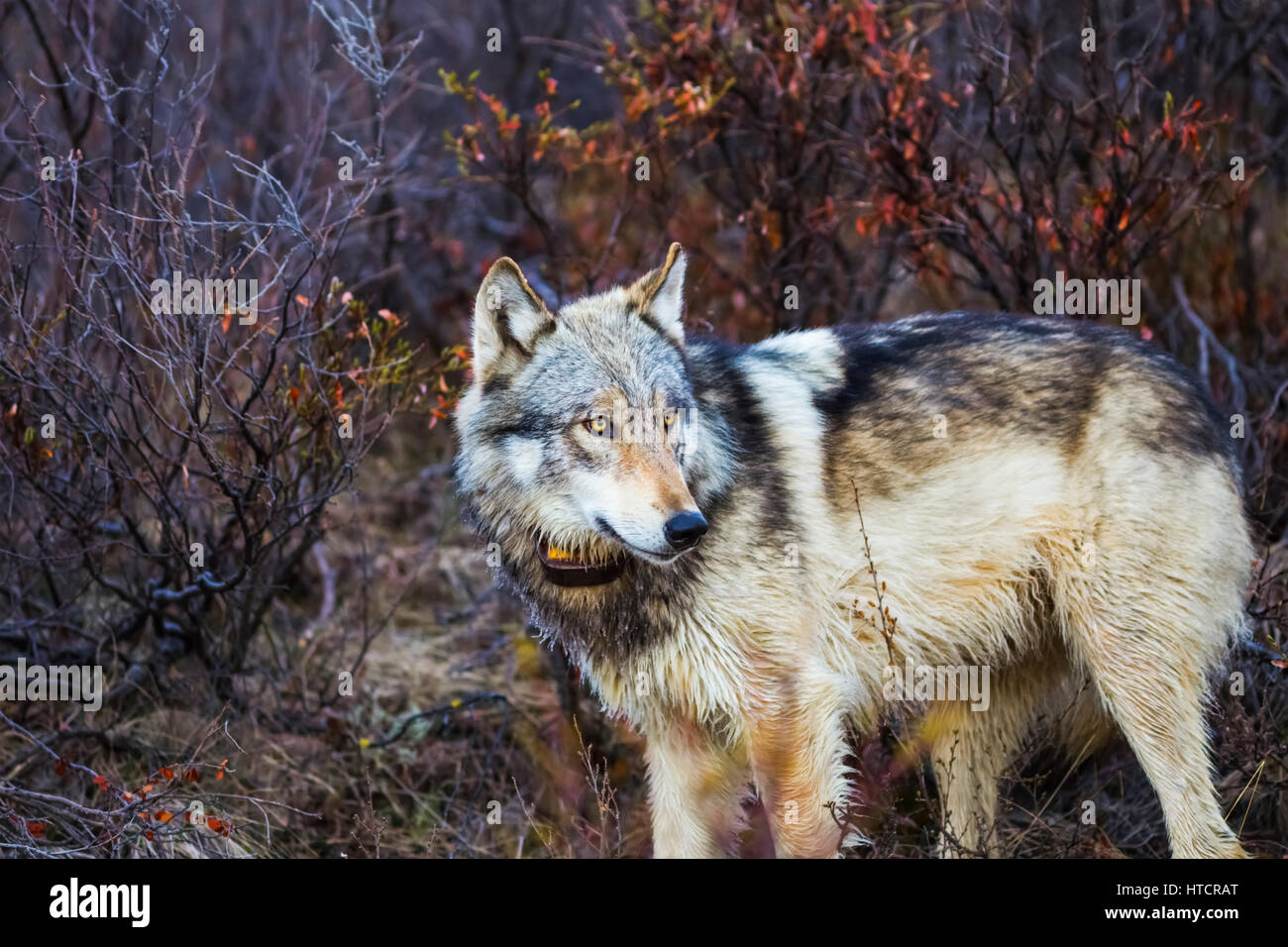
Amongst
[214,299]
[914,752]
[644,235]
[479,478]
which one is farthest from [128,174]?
[914,752]

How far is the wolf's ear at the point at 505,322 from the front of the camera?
4180mm

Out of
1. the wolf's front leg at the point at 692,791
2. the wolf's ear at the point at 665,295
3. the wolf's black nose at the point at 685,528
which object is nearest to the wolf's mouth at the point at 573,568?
Result: the wolf's black nose at the point at 685,528

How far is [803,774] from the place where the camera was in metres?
4.20

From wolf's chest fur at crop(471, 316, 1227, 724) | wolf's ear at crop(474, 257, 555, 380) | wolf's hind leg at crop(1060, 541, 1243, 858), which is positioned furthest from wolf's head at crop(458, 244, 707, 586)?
wolf's hind leg at crop(1060, 541, 1243, 858)

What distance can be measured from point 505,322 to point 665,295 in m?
0.60

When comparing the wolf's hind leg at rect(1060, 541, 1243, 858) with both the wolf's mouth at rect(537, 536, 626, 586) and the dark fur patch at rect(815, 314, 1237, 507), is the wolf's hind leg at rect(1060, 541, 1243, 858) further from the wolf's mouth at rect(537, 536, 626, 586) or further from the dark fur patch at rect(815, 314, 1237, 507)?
the wolf's mouth at rect(537, 536, 626, 586)

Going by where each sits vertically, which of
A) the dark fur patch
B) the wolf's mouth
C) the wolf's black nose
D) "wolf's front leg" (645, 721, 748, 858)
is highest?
the dark fur patch

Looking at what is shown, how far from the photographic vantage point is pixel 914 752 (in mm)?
5184

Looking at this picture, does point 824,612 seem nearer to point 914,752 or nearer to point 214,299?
point 914,752

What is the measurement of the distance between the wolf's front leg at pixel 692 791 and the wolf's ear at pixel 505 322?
1.48 meters

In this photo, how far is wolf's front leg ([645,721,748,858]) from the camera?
4.54m

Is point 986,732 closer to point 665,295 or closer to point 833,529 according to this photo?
point 833,529

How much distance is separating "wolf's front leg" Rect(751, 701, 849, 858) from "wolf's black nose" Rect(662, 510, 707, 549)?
0.84m
